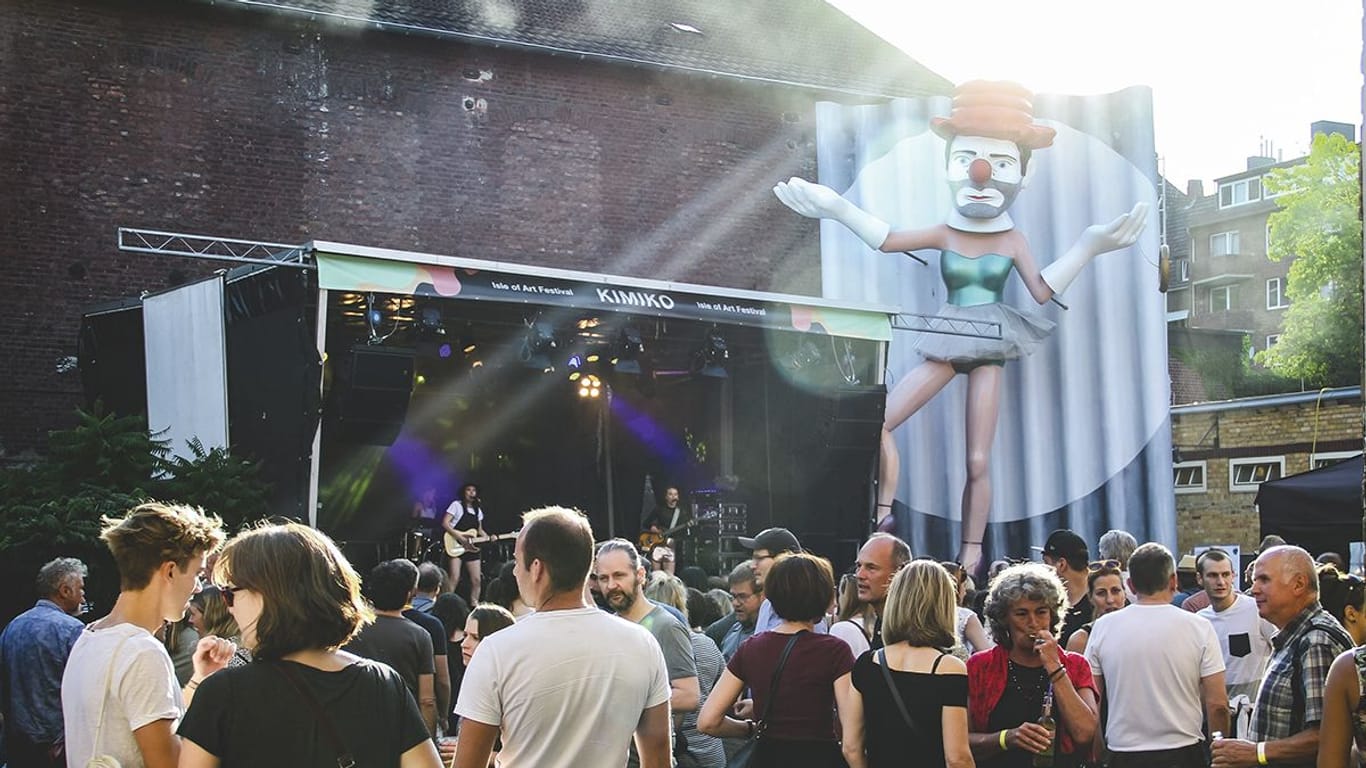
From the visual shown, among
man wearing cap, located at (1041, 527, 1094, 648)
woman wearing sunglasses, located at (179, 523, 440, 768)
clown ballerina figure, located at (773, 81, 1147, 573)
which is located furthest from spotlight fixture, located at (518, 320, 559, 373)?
woman wearing sunglasses, located at (179, 523, 440, 768)

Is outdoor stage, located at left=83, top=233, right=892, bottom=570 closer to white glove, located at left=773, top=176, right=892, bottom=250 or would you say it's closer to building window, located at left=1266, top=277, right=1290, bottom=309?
white glove, located at left=773, top=176, right=892, bottom=250

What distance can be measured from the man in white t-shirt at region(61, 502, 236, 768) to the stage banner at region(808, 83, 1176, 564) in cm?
1542

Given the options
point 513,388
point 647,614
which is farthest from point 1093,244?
point 647,614

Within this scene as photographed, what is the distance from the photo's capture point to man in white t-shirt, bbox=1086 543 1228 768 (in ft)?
19.6

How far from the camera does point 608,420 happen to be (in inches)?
775

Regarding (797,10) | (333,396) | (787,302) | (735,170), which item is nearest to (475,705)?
(333,396)

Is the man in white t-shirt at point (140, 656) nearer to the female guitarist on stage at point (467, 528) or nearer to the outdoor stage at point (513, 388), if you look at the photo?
the outdoor stage at point (513, 388)

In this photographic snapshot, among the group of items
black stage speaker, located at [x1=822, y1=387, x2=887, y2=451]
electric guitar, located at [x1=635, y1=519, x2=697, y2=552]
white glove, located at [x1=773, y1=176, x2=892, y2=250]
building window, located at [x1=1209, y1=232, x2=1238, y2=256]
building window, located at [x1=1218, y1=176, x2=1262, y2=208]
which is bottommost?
electric guitar, located at [x1=635, y1=519, x2=697, y2=552]

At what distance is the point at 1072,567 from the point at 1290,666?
2518 millimetres

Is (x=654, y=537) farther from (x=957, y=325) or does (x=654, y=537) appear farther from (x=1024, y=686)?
(x=1024, y=686)

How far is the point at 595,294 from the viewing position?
1510cm

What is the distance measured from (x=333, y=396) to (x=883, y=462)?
764 centimetres

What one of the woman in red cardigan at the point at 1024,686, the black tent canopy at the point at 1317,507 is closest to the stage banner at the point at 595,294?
the black tent canopy at the point at 1317,507

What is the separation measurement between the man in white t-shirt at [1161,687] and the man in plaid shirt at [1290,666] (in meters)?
0.63
